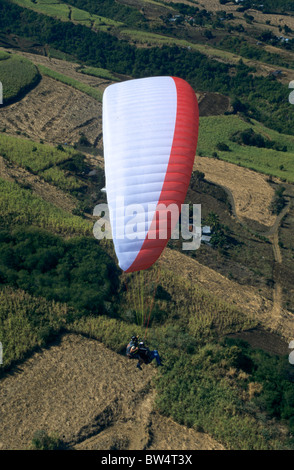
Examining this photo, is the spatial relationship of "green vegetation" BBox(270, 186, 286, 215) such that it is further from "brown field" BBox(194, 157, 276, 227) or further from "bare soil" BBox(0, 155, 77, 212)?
"bare soil" BBox(0, 155, 77, 212)

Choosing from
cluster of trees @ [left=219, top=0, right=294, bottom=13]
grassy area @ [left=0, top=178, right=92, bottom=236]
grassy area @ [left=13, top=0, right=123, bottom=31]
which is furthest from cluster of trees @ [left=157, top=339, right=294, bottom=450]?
cluster of trees @ [left=219, top=0, right=294, bottom=13]

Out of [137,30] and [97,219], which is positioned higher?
[137,30]

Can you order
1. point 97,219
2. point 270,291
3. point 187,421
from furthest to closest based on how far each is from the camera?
1. point 97,219
2. point 270,291
3. point 187,421

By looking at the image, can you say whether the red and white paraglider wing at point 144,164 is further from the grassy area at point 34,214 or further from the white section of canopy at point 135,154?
the grassy area at point 34,214

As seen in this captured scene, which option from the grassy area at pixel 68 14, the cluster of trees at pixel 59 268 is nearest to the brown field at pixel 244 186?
the cluster of trees at pixel 59 268

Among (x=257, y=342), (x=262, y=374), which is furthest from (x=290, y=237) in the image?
(x=262, y=374)

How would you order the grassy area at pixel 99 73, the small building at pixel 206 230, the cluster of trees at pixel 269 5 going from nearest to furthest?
the small building at pixel 206 230, the grassy area at pixel 99 73, the cluster of trees at pixel 269 5

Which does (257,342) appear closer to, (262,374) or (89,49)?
(262,374)
